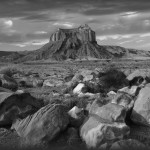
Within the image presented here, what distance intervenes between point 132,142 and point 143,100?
3.66 meters

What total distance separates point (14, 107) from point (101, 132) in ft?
14.2

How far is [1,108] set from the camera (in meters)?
13.3

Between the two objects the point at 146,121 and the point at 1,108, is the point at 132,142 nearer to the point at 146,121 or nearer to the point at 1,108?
the point at 146,121

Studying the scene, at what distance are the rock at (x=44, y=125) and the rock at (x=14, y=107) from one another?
1.23m

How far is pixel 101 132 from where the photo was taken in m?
10.6

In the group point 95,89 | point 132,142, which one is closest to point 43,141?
point 132,142

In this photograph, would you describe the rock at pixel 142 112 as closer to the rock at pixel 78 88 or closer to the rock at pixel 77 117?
the rock at pixel 77 117

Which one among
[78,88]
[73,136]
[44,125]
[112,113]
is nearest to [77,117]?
[73,136]

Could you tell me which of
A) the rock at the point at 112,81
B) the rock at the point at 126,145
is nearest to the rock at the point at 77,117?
the rock at the point at 126,145

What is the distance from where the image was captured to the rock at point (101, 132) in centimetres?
1061

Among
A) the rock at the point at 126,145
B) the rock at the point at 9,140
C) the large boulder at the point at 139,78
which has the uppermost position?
the rock at the point at 126,145

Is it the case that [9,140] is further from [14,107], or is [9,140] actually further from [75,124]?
[75,124]

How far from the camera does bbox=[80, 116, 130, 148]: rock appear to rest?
1061 cm

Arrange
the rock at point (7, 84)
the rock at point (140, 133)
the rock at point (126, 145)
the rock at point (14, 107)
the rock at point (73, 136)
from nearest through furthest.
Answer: the rock at point (126, 145) < the rock at point (73, 136) < the rock at point (140, 133) < the rock at point (14, 107) < the rock at point (7, 84)
